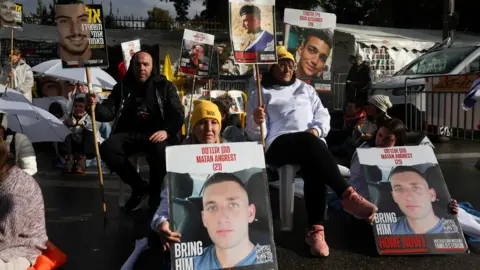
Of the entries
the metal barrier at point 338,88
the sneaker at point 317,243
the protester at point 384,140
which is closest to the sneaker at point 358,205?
the sneaker at point 317,243

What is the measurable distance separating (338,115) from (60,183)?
175 inches

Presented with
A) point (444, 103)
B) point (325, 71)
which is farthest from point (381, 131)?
point (444, 103)

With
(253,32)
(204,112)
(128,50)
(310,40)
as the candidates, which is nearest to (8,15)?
(128,50)

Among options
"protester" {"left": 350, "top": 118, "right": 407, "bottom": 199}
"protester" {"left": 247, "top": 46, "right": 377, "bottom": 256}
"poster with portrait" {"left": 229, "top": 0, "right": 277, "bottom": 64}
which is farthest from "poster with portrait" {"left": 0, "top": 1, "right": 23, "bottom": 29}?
"protester" {"left": 350, "top": 118, "right": 407, "bottom": 199}

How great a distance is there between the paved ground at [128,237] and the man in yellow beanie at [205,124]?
41.0 inches

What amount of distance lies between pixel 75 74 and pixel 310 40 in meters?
4.81

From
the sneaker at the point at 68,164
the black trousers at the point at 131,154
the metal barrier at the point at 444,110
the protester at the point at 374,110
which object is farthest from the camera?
the sneaker at the point at 68,164

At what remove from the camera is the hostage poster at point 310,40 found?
7.25m

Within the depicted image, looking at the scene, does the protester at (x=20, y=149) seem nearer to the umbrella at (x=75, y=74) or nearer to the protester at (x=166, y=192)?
the protester at (x=166, y=192)

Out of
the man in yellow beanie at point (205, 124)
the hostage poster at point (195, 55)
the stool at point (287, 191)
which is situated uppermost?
the hostage poster at point (195, 55)

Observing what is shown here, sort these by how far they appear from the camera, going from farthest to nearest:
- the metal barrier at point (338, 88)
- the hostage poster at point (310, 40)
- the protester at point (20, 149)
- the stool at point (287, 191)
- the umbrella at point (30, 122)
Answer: the metal barrier at point (338, 88), the hostage poster at point (310, 40), the umbrella at point (30, 122), the stool at point (287, 191), the protester at point (20, 149)

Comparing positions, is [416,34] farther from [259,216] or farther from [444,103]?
[259,216]

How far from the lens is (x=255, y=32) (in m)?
5.09

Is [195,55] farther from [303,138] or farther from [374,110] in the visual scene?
[303,138]
